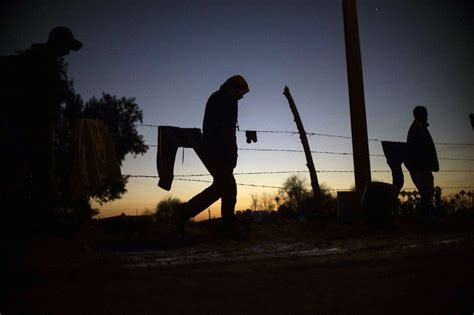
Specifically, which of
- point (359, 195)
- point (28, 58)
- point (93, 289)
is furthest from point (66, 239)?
point (359, 195)

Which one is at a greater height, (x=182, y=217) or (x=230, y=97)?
(x=230, y=97)

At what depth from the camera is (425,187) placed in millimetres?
5992

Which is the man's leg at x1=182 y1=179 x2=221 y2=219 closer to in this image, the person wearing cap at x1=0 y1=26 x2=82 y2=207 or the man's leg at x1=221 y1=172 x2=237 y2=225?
the man's leg at x1=221 y1=172 x2=237 y2=225

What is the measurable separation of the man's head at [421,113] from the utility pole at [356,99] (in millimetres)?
967

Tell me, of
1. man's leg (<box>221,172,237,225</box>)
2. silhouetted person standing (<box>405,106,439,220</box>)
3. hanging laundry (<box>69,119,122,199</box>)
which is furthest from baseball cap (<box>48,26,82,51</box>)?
silhouetted person standing (<box>405,106,439,220</box>)

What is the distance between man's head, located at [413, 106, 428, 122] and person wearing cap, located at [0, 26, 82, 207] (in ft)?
20.0

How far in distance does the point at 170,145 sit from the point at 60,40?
106 inches

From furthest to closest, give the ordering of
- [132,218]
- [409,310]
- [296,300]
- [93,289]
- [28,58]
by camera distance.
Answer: [132,218]
[28,58]
[93,289]
[296,300]
[409,310]

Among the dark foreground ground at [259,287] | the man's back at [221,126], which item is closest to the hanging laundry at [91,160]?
the man's back at [221,126]

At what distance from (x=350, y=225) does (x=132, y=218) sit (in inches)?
162

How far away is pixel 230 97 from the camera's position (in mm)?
4688

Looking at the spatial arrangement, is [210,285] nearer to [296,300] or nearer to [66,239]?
[296,300]

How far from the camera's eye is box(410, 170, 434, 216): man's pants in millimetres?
5984

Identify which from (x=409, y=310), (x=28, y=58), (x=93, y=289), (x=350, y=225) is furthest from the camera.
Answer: (x=350, y=225)
